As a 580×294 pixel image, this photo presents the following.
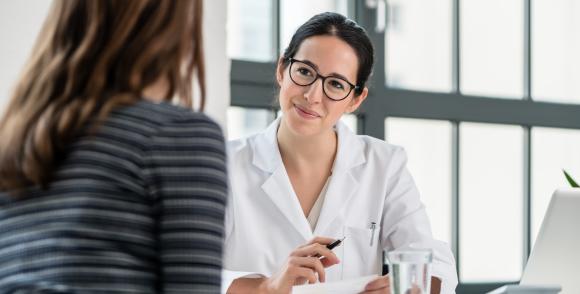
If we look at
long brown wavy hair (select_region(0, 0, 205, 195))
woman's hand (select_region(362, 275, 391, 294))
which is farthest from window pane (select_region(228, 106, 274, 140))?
long brown wavy hair (select_region(0, 0, 205, 195))

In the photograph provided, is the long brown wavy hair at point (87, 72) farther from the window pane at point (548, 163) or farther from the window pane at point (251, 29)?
the window pane at point (548, 163)

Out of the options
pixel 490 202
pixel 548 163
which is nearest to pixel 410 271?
pixel 490 202

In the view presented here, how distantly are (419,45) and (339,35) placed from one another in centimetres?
133

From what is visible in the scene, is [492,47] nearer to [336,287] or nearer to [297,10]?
[297,10]

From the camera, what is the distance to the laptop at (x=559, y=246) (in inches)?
69.7

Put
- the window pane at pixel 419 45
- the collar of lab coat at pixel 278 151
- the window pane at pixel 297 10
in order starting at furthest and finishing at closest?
the window pane at pixel 419 45 → the window pane at pixel 297 10 → the collar of lab coat at pixel 278 151

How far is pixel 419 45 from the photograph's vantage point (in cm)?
355

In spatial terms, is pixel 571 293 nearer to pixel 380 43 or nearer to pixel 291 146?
pixel 291 146

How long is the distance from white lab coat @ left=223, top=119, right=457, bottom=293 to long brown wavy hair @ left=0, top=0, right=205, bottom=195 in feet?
3.93

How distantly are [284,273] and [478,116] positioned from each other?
78.7 inches

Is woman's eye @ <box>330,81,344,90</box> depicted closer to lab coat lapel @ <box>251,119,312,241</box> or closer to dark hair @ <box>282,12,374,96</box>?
dark hair @ <box>282,12,374,96</box>

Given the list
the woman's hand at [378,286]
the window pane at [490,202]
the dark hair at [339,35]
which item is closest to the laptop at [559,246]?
the woman's hand at [378,286]

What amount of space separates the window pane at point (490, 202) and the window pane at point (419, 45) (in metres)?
0.26

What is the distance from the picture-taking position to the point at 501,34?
3.74 metres
